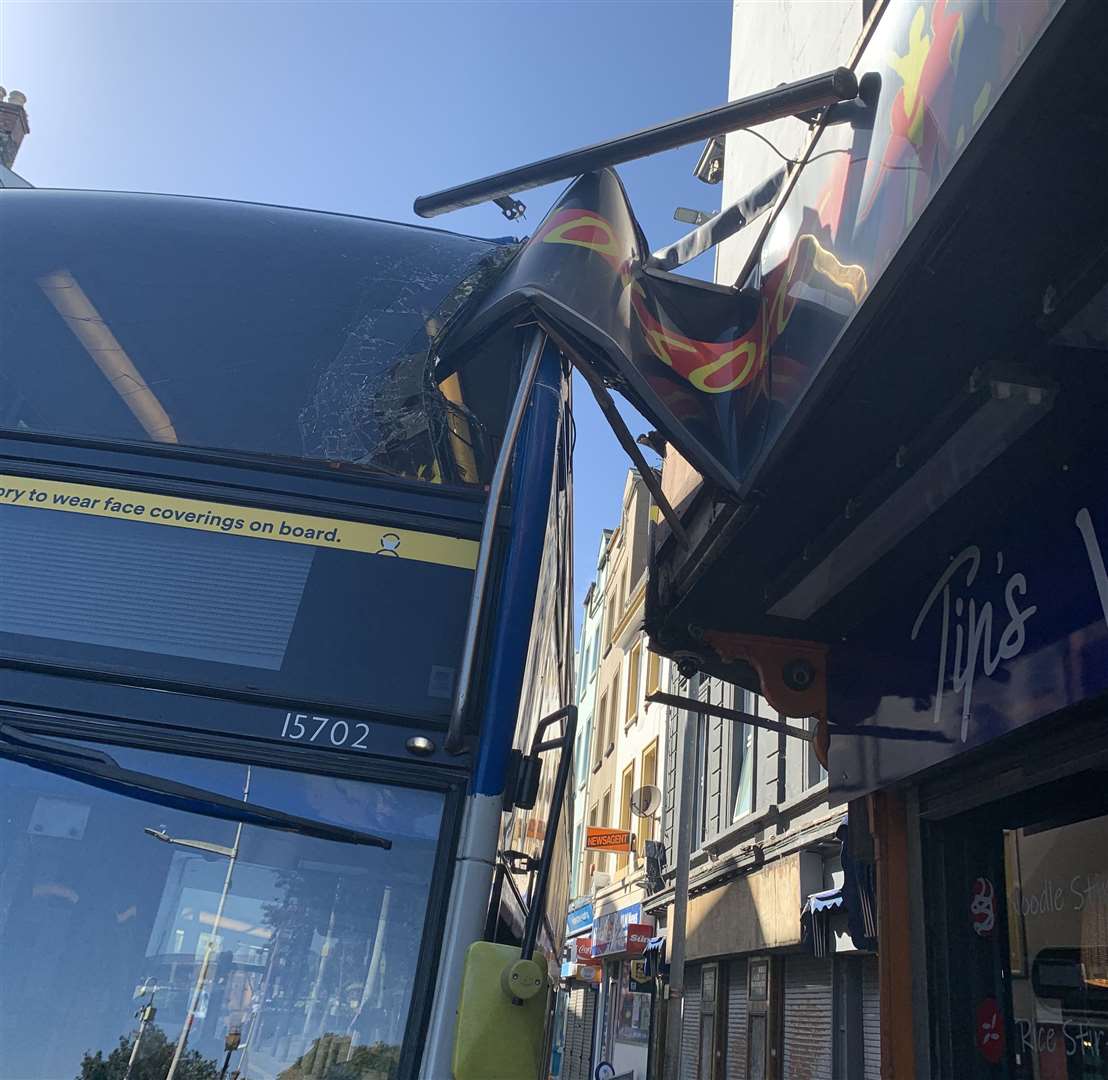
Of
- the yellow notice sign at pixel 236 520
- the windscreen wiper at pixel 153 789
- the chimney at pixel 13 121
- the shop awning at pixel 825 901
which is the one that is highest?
the chimney at pixel 13 121

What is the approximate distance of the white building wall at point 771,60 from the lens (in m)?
6.26

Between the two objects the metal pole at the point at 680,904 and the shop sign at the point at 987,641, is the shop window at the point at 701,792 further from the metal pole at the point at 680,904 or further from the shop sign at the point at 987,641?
the shop sign at the point at 987,641

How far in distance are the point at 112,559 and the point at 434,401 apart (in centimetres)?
119

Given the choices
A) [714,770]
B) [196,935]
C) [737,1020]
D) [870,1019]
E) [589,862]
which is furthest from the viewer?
[589,862]

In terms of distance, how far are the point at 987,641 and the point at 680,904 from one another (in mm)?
9786

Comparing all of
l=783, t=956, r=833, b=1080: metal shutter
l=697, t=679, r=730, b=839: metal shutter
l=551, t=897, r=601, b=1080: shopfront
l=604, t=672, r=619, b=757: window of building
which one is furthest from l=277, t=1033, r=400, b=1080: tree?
l=604, t=672, r=619, b=757: window of building

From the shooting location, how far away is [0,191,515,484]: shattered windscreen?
329 cm

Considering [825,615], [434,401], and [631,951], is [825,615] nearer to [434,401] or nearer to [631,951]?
[434,401]

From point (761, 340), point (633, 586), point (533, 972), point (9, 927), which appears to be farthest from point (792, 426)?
point (633, 586)

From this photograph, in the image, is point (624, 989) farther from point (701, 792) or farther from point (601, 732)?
point (601, 732)

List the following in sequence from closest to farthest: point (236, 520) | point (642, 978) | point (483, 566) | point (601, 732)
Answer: point (483, 566) → point (236, 520) → point (642, 978) → point (601, 732)

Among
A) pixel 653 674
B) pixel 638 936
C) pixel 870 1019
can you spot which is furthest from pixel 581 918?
pixel 870 1019

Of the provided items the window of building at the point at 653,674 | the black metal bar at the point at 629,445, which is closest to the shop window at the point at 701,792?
the window of building at the point at 653,674

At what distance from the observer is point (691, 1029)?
1470cm
